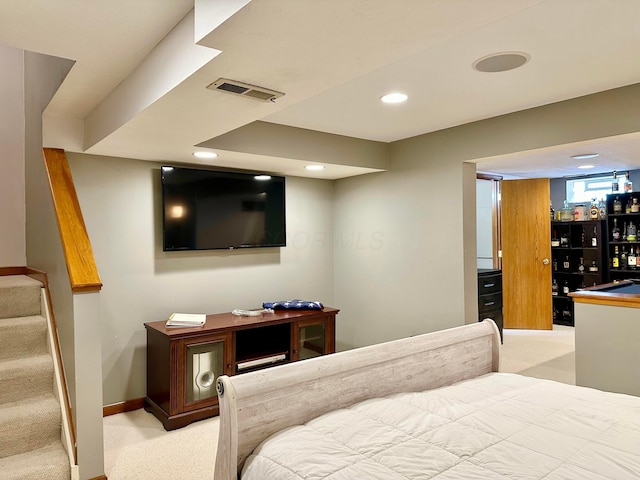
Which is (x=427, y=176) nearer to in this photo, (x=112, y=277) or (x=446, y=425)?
(x=446, y=425)

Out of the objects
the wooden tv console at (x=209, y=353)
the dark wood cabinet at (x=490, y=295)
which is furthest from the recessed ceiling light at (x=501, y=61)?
the dark wood cabinet at (x=490, y=295)

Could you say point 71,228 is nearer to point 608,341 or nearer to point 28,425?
point 28,425

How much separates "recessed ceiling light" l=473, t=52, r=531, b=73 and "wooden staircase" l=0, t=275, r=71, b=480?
3.01 metres

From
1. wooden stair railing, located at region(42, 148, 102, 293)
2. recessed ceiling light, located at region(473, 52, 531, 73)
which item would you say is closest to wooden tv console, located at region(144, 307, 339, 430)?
wooden stair railing, located at region(42, 148, 102, 293)

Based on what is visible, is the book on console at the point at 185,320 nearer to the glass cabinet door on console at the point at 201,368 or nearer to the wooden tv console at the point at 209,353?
the wooden tv console at the point at 209,353

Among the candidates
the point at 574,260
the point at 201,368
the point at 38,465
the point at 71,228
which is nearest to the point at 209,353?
the point at 201,368

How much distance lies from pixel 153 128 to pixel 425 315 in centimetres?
267

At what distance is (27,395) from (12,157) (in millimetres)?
2205

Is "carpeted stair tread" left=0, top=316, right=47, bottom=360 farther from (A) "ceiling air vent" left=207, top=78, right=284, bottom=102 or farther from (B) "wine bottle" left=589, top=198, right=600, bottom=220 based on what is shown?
(B) "wine bottle" left=589, top=198, right=600, bottom=220

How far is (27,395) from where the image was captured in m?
2.59

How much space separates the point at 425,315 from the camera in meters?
3.84

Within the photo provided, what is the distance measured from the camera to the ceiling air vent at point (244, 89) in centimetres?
175

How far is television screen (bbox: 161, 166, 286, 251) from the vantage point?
3580mm

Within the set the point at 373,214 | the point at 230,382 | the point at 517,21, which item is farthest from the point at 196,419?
the point at 517,21
